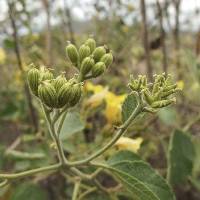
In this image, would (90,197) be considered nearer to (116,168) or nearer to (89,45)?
(116,168)

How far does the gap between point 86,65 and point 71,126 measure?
28 centimetres

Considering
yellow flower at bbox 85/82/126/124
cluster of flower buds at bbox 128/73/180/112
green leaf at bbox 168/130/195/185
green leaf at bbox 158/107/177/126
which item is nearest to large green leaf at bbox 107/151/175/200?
cluster of flower buds at bbox 128/73/180/112

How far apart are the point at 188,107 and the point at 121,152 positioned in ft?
4.09

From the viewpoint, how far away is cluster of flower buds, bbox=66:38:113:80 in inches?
36.1

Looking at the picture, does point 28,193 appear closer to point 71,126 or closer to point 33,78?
point 71,126

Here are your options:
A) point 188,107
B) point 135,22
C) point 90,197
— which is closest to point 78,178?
point 90,197

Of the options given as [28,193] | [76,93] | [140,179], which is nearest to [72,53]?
[76,93]

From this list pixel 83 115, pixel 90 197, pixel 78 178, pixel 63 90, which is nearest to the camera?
pixel 63 90

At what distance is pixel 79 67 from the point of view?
95cm

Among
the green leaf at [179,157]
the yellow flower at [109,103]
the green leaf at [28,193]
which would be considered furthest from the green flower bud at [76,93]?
the green leaf at [28,193]

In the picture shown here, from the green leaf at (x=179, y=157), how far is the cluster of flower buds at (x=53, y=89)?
1.50ft

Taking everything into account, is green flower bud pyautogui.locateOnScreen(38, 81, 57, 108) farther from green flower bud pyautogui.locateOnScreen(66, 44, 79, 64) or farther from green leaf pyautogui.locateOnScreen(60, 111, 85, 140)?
green leaf pyautogui.locateOnScreen(60, 111, 85, 140)

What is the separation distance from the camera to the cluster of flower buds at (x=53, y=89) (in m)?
0.82

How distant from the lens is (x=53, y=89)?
830 mm
